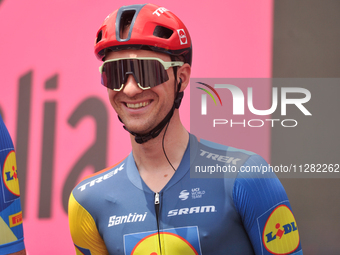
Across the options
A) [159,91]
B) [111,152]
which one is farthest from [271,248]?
[111,152]

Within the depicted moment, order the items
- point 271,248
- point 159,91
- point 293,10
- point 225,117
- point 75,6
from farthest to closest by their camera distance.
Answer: point 75,6 → point 293,10 → point 225,117 → point 159,91 → point 271,248

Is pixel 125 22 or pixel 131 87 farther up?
pixel 125 22

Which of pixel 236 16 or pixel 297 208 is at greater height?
pixel 236 16

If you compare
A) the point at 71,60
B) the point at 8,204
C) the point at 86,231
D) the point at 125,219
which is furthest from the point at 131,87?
the point at 71,60

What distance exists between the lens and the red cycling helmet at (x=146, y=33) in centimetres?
175

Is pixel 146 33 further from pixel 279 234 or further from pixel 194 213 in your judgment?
pixel 279 234

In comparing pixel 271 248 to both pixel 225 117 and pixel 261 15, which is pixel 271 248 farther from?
pixel 261 15

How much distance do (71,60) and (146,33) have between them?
180cm

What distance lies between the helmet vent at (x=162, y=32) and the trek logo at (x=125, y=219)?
2.97 feet

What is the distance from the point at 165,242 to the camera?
171cm

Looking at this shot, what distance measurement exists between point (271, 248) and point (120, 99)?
3.34 ft

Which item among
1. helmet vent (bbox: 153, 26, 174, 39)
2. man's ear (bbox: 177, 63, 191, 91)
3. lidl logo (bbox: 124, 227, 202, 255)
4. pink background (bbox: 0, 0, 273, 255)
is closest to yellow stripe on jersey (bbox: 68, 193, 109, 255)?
lidl logo (bbox: 124, 227, 202, 255)

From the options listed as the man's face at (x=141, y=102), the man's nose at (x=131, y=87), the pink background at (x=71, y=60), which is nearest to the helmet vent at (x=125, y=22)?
the man's face at (x=141, y=102)

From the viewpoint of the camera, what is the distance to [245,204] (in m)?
1.67
